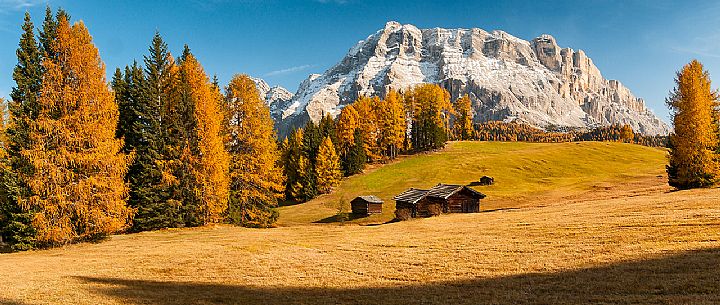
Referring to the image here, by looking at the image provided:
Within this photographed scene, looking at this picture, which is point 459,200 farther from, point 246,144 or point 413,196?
point 246,144

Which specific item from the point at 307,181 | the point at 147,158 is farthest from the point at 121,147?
the point at 307,181

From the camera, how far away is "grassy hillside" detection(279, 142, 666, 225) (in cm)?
6100

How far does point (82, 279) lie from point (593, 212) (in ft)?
111

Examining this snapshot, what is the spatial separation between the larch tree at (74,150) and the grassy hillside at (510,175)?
2817 centimetres

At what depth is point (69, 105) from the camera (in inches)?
1144

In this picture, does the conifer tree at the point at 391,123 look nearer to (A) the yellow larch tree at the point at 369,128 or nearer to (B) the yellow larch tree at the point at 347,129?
(A) the yellow larch tree at the point at 369,128

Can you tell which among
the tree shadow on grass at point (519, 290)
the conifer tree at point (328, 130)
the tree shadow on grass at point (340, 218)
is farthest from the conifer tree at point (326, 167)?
the tree shadow on grass at point (519, 290)

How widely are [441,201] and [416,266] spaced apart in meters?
32.8

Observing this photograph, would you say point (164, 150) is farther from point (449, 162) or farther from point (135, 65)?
point (449, 162)

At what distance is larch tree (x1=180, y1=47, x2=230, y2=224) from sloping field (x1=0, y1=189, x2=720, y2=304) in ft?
17.5

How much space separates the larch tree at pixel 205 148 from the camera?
1391 inches

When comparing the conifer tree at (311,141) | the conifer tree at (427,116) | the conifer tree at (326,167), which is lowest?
the conifer tree at (326,167)

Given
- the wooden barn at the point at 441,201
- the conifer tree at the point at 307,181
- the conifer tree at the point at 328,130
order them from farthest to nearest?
the conifer tree at the point at 328,130
the conifer tree at the point at 307,181
the wooden barn at the point at 441,201

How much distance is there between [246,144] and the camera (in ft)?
130
